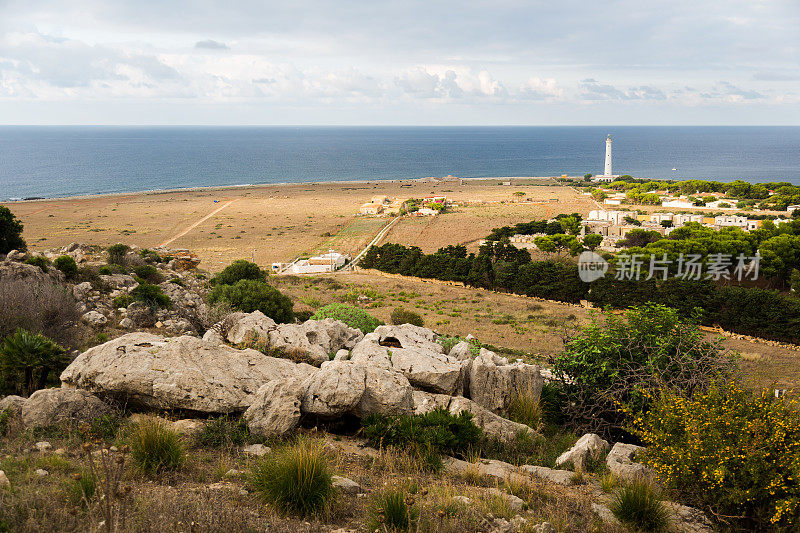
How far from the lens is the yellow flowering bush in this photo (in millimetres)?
5855

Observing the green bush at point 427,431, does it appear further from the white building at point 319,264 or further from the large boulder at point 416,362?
the white building at point 319,264

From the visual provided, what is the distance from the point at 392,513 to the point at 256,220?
7044 cm

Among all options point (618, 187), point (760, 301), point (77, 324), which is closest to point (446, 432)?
point (77, 324)

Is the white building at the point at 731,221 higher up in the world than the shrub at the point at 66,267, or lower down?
higher up

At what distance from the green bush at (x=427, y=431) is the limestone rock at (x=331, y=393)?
0.48 meters

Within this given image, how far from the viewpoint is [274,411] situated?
306 inches

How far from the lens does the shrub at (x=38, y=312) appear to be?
36.1 ft

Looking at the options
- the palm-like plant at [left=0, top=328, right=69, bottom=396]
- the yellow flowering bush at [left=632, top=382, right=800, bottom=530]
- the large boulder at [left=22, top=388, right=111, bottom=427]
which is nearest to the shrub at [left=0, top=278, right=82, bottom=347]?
the palm-like plant at [left=0, top=328, right=69, bottom=396]

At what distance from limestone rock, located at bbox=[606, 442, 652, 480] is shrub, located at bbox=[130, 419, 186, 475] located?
5.95 metres

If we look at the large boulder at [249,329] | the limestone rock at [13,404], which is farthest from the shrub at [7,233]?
the limestone rock at [13,404]

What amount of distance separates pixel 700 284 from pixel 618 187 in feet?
265

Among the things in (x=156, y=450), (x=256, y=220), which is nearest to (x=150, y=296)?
(x=156, y=450)

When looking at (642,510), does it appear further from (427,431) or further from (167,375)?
(167,375)

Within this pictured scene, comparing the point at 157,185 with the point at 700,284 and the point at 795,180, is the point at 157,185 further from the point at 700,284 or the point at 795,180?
the point at 795,180
